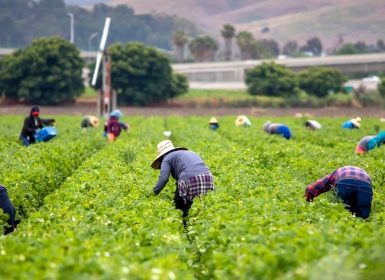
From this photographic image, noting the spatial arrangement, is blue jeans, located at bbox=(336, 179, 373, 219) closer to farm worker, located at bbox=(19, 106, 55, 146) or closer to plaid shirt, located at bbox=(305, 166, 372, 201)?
plaid shirt, located at bbox=(305, 166, 372, 201)

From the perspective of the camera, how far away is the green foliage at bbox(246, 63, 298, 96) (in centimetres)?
7750

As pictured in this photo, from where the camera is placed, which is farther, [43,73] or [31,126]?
[43,73]

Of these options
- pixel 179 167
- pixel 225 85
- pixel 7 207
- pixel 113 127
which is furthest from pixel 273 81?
pixel 7 207

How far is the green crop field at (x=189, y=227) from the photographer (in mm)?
7008

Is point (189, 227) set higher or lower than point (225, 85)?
higher

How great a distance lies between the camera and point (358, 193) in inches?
463

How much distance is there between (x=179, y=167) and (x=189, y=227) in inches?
90.5

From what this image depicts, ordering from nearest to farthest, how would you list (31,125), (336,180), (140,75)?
1. (336,180)
2. (31,125)
3. (140,75)

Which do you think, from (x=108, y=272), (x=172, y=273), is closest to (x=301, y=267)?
(x=172, y=273)

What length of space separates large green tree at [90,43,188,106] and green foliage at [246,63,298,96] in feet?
33.3

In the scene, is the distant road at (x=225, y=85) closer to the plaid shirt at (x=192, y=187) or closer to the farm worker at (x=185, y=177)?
the farm worker at (x=185, y=177)

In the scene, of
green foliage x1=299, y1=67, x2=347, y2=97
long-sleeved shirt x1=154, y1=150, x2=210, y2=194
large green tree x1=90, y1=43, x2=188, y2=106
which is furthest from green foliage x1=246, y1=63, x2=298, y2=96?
long-sleeved shirt x1=154, y1=150, x2=210, y2=194

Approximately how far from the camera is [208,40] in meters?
143

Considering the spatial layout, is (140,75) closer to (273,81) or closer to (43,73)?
(43,73)
